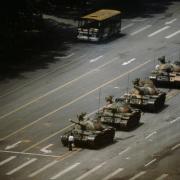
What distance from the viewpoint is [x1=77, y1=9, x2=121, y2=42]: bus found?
94.6 meters

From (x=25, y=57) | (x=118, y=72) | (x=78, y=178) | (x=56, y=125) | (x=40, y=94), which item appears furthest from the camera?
(x=25, y=57)

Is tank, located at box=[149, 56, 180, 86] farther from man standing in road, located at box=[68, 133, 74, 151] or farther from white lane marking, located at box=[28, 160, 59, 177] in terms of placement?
white lane marking, located at box=[28, 160, 59, 177]

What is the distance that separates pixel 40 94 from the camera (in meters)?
77.6

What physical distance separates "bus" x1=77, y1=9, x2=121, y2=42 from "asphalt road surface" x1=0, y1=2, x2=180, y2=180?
4.11ft

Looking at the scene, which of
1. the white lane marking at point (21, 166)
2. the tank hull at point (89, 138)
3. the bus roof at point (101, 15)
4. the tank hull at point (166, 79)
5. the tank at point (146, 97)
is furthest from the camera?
the bus roof at point (101, 15)

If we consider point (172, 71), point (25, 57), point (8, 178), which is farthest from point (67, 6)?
point (8, 178)

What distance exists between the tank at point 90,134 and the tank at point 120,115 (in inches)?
110

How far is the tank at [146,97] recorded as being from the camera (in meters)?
71.4

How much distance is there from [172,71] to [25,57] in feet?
62.3

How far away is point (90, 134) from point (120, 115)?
17.6 ft

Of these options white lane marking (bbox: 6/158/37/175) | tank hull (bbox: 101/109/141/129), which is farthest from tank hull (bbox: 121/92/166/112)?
white lane marking (bbox: 6/158/37/175)

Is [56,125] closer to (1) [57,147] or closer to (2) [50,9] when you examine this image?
(1) [57,147]

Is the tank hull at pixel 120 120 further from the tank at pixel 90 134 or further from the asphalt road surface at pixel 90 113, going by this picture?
the tank at pixel 90 134

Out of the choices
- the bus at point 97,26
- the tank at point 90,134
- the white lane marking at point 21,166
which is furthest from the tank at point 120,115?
the bus at point 97,26
